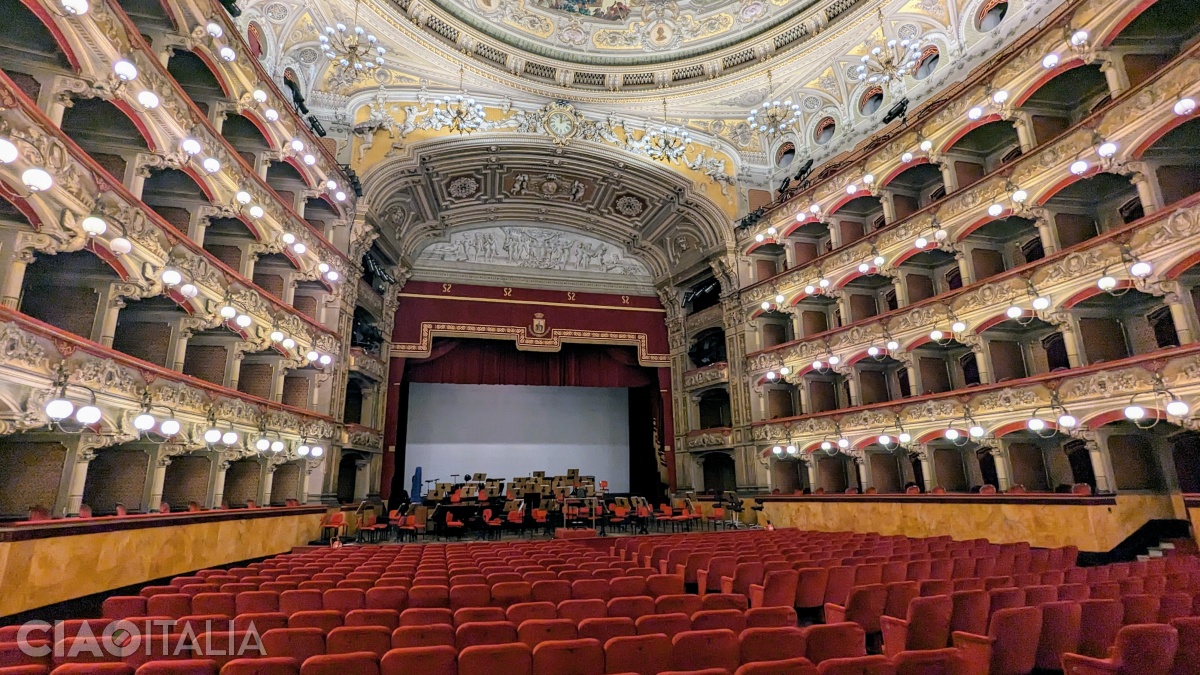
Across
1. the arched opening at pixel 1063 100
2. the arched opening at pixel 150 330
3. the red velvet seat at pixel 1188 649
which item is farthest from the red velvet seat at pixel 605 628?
the arched opening at pixel 1063 100

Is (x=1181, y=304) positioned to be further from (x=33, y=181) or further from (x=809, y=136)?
(x=33, y=181)

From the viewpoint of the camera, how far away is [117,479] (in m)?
10.2

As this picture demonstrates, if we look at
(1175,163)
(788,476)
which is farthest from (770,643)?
(788,476)

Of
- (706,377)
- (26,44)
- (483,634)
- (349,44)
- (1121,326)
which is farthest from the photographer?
(706,377)

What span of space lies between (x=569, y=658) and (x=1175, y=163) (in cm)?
1447

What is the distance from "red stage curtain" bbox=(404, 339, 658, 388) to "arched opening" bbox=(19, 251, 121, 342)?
A: 12095 mm

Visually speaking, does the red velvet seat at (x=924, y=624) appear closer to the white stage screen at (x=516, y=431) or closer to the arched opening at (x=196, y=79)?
the arched opening at (x=196, y=79)

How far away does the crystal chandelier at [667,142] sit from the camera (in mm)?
20891

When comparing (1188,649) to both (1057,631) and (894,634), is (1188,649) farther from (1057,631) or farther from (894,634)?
(894,634)

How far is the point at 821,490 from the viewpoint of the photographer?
16.9m

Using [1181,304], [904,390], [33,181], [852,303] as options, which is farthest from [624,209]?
[33,181]

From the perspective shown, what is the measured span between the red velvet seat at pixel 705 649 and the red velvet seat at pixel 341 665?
160 cm

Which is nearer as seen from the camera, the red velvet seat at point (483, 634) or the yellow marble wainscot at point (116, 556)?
the red velvet seat at point (483, 634)

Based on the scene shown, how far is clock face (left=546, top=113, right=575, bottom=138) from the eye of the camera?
1970 centimetres
